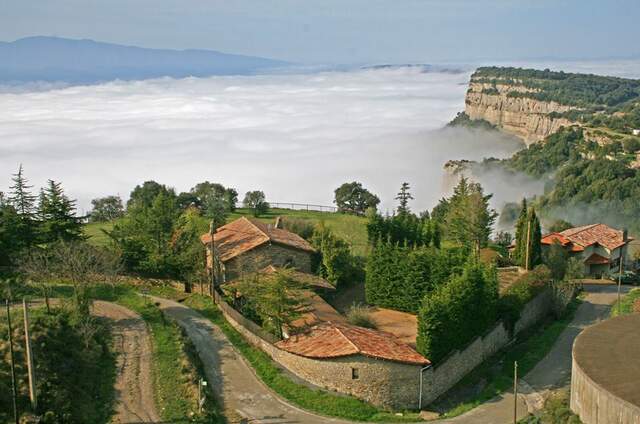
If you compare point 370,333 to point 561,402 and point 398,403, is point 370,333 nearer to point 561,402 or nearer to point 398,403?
point 398,403

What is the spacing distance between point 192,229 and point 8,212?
34.2ft

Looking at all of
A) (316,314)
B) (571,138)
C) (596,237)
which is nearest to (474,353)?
(316,314)

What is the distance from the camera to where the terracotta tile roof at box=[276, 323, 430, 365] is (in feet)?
90.5

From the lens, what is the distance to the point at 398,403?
27562 millimetres

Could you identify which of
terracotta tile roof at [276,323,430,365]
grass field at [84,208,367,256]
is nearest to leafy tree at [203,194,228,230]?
grass field at [84,208,367,256]

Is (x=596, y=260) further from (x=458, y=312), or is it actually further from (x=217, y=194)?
(x=217, y=194)

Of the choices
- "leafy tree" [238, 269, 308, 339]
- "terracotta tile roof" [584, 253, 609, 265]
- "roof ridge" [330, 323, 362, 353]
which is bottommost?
"terracotta tile roof" [584, 253, 609, 265]

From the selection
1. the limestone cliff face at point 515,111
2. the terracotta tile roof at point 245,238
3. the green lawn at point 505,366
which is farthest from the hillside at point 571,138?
the terracotta tile roof at point 245,238

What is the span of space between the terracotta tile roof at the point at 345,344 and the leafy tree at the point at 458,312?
96 centimetres

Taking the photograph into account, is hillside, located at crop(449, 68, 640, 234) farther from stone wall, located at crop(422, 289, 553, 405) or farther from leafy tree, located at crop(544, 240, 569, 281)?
stone wall, located at crop(422, 289, 553, 405)

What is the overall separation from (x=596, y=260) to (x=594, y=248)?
1035 millimetres

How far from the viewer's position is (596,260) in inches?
1987

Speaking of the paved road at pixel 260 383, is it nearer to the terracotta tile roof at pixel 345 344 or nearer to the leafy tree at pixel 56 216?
the terracotta tile roof at pixel 345 344

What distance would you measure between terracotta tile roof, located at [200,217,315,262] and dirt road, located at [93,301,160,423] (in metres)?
7.17
